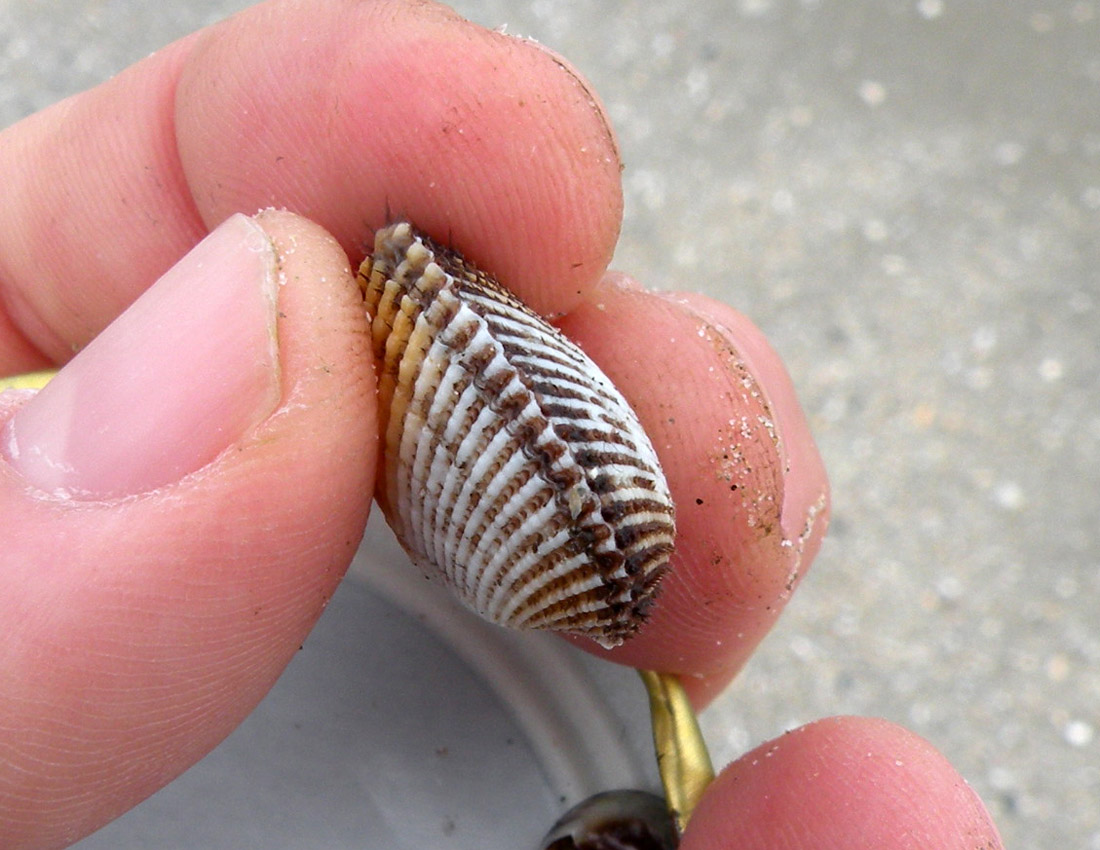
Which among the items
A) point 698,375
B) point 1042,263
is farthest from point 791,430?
point 1042,263

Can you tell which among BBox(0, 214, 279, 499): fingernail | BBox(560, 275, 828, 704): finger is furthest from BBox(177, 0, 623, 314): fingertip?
BBox(0, 214, 279, 499): fingernail

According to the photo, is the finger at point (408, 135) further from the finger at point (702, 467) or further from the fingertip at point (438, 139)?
the finger at point (702, 467)

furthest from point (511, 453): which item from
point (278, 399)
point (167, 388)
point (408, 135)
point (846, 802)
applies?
point (846, 802)

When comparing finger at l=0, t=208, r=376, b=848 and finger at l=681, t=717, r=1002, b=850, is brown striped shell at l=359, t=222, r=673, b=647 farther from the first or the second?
finger at l=681, t=717, r=1002, b=850

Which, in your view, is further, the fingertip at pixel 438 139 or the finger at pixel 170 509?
the fingertip at pixel 438 139

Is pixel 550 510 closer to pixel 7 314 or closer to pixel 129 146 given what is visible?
pixel 129 146

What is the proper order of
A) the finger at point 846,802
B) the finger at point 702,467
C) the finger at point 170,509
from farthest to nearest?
the finger at point 702,467 → the finger at point 846,802 → the finger at point 170,509

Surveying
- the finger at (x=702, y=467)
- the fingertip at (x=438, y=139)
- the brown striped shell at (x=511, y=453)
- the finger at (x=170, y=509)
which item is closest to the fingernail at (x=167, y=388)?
the finger at (x=170, y=509)
